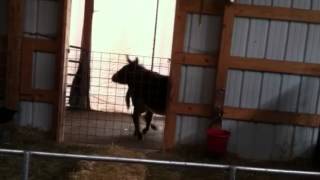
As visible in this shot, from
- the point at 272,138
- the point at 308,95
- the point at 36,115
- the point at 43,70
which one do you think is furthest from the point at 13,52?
the point at 308,95

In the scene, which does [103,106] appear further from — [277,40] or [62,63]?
[277,40]

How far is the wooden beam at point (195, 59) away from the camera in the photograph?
24.8ft

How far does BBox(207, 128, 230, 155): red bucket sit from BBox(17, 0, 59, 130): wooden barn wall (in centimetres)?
211

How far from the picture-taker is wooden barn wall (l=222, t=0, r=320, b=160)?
24.4ft

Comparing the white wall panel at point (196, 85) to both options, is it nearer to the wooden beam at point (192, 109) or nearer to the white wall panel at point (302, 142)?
the wooden beam at point (192, 109)

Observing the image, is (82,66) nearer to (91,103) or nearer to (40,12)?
(91,103)

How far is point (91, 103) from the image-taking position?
35.4 ft

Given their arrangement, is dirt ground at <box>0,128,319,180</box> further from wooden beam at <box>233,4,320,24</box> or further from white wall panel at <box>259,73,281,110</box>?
wooden beam at <box>233,4,320,24</box>

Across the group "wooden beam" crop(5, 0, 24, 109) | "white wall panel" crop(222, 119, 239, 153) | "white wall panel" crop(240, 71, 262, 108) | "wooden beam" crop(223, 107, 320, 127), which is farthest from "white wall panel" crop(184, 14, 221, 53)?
"wooden beam" crop(5, 0, 24, 109)

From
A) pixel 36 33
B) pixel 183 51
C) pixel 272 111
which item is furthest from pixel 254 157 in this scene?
pixel 36 33

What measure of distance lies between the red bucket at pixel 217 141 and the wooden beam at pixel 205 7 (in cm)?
148

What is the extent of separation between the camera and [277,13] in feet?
24.2

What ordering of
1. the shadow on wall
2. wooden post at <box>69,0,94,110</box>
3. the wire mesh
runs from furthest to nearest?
wooden post at <box>69,0,94,110</box>, the wire mesh, the shadow on wall

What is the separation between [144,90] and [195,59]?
A: 1370 mm
